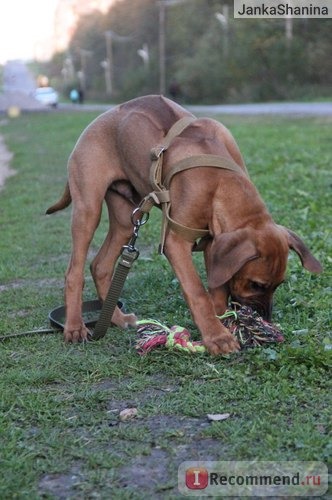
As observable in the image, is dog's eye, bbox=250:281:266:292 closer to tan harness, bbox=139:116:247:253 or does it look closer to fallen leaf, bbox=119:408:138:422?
tan harness, bbox=139:116:247:253

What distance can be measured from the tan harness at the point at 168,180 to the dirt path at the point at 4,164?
9143 mm

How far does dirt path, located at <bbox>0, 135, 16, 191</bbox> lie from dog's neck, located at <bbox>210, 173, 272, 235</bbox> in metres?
9.50

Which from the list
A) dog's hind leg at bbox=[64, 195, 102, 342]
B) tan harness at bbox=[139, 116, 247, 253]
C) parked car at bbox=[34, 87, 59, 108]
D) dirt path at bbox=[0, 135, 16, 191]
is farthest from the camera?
parked car at bbox=[34, 87, 59, 108]

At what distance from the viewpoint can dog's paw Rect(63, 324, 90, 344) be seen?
4.64 meters

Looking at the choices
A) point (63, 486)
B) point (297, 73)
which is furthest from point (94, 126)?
point (297, 73)

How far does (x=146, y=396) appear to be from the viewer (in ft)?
12.3

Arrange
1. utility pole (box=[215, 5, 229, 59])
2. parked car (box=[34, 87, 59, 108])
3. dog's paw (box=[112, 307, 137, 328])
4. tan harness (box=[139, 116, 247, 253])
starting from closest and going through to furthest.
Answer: tan harness (box=[139, 116, 247, 253])
dog's paw (box=[112, 307, 137, 328])
utility pole (box=[215, 5, 229, 59])
parked car (box=[34, 87, 59, 108])

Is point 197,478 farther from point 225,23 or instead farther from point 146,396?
point 225,23

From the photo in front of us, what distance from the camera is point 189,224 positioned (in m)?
4.47

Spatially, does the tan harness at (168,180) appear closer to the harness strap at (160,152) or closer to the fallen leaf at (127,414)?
the harness strap at (160,152)

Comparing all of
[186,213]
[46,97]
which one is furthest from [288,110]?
[46,97]

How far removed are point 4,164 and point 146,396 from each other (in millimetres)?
14788

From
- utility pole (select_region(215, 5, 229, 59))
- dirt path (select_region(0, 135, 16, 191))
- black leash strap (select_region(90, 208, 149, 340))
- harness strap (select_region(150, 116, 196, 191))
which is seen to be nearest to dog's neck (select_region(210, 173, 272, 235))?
harness strap (select_region(150, 116, 196, 191))

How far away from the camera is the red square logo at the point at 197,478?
2832 millimetres
